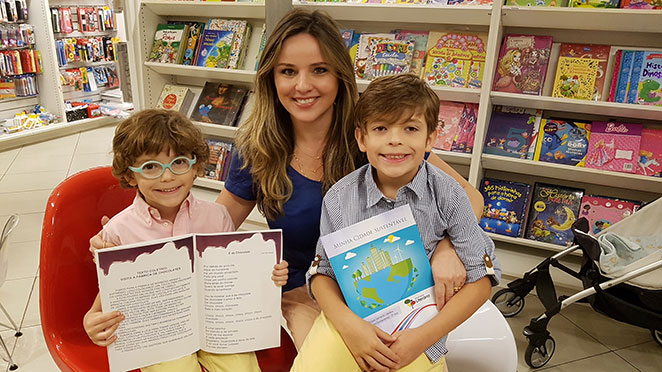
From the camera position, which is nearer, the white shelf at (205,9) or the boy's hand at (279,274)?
the boy's hand at (279,274)

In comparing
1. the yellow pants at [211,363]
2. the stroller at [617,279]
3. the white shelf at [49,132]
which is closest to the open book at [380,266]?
the yellow pants at [211,363]

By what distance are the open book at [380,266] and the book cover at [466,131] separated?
2.14 metres

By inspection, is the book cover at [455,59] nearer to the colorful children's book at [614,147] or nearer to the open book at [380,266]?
the colorful children's book at [614,147]

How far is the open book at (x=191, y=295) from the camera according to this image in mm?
1078

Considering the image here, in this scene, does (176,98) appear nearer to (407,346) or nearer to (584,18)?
(584,18)

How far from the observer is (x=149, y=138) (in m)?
1.19

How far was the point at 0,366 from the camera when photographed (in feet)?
7.18

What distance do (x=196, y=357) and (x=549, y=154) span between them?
2.58 m

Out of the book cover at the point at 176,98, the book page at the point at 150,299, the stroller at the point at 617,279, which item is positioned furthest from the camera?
the book cover at the point at 176,98

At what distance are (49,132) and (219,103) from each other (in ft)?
10.3

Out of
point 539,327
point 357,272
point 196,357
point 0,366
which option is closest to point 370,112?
point 357,272

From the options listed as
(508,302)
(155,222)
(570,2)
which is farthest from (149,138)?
(570,2)

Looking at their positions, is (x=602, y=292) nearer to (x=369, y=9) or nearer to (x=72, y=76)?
(x=369, y=9)

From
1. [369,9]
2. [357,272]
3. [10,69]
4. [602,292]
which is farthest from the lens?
[10,69]
